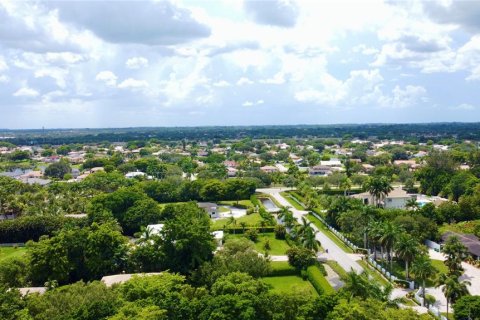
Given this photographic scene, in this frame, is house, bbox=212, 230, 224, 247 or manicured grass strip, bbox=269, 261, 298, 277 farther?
house, bbox=212, 230, 224, 247

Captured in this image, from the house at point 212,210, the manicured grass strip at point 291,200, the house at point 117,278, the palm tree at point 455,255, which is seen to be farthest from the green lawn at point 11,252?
the palm tree at point 455,255

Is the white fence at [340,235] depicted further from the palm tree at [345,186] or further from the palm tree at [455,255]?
the palm tree at [345,186]

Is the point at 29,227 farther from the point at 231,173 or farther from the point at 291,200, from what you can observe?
the point at 231,173

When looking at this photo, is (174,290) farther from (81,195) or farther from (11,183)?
(11,183)

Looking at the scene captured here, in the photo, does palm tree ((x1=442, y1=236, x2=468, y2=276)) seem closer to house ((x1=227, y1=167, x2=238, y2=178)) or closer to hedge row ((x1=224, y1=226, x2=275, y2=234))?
hedge row ((x1=224, y1=226, x2=275, y2=234))

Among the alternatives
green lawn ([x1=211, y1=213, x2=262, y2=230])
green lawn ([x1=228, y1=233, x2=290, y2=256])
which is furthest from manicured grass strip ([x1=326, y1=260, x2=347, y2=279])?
green lawn ([x1=211, y1=213, x2=262, y2=230])

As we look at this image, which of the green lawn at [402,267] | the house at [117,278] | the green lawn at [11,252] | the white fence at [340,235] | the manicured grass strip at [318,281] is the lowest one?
the green lawn at [11,252]
